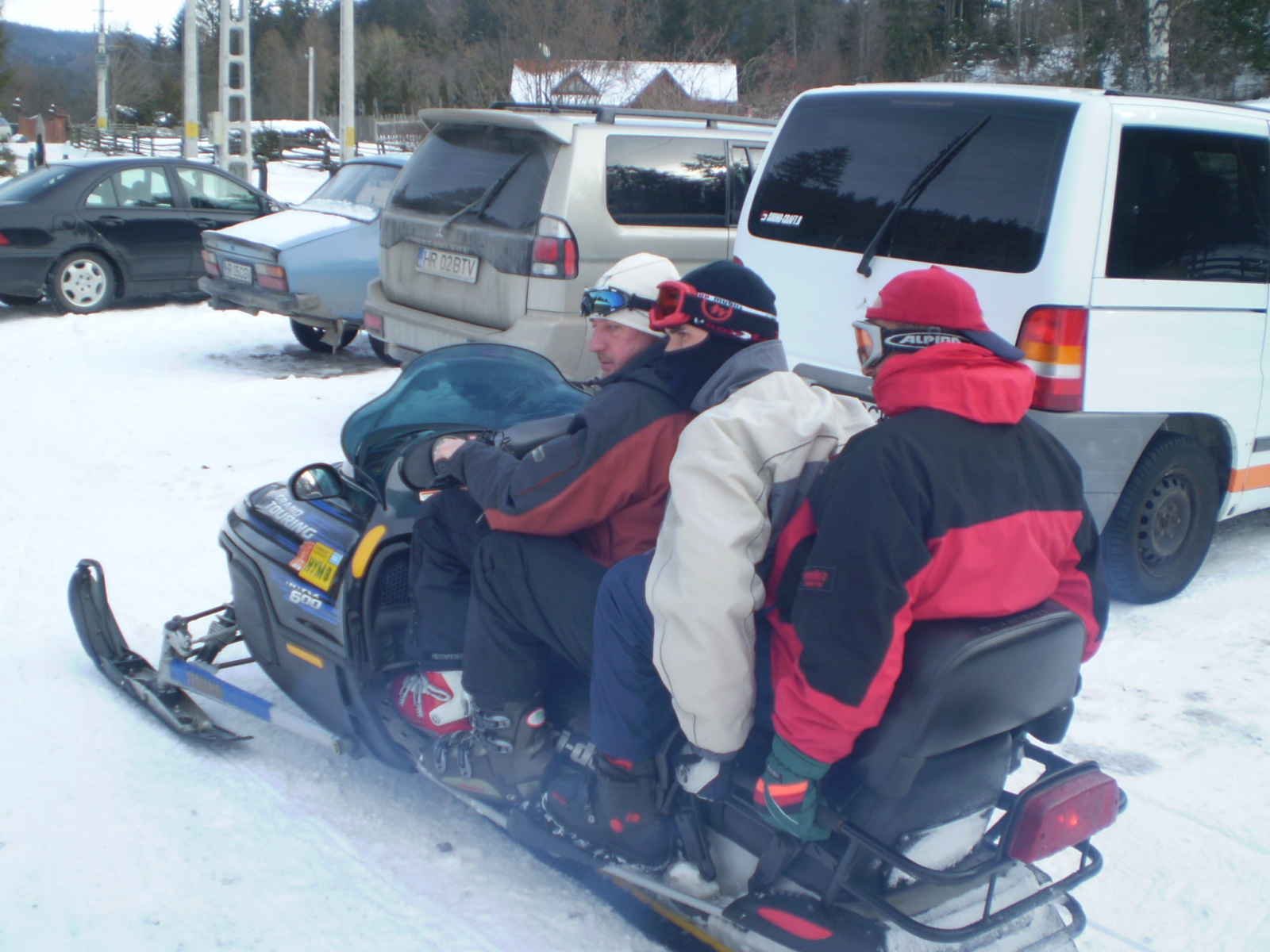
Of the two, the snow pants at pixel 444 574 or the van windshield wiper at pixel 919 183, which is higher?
the van windshield wiper at pixel 919 183

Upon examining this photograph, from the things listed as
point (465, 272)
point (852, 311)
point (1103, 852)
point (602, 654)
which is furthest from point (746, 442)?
point (465, 272)

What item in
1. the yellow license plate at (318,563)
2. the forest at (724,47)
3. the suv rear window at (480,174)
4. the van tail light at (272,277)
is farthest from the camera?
the forest at (724,47)

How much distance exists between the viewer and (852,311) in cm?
425

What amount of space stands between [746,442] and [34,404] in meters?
6.47

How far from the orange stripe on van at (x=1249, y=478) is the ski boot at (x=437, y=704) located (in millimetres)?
3432

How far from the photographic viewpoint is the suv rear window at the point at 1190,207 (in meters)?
3.76

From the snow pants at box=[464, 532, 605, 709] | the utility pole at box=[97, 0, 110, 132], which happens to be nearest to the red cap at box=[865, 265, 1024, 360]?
the snow pants at box=[464, 532, 605, 709]

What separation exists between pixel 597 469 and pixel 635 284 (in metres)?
0.53

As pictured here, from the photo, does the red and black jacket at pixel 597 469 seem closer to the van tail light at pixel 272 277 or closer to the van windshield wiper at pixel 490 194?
the van windshield wiper at pixel 490 194

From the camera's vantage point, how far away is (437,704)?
278cm

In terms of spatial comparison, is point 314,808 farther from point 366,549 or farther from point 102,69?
point 102,69

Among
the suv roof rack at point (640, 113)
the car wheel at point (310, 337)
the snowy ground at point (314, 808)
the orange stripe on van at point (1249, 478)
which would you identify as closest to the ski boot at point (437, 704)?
the snowy ground at point (314, 808)

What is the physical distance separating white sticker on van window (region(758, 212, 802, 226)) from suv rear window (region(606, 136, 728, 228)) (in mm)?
1741

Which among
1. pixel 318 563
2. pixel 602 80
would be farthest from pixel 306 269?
pixel 602 80
